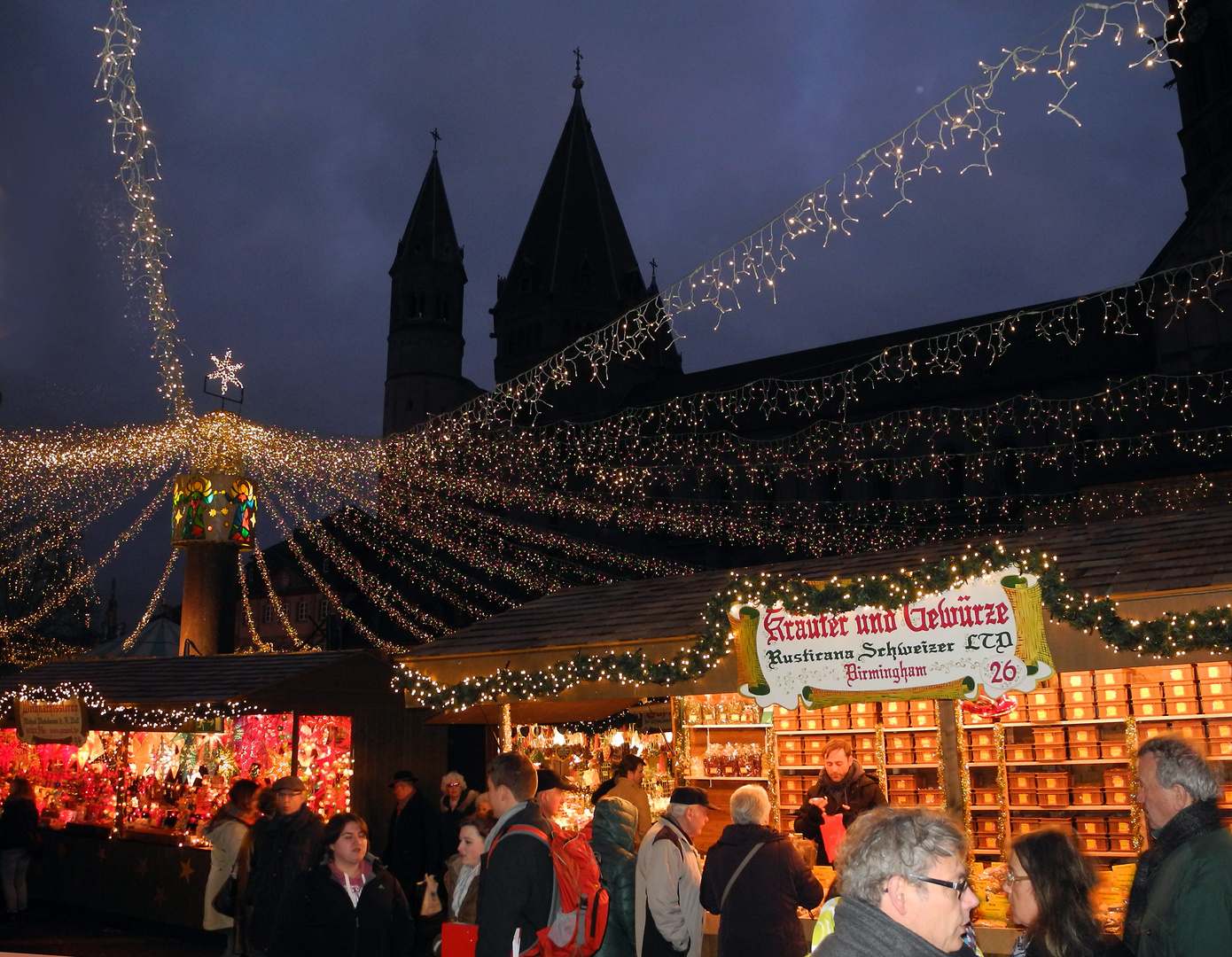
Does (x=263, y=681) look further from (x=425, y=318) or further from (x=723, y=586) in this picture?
(x=425, y=318)

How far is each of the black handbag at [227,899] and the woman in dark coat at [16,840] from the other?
4.61 metres

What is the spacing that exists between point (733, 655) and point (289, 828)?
3.98m

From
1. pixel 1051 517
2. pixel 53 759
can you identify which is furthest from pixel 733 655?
pixel 1051 517

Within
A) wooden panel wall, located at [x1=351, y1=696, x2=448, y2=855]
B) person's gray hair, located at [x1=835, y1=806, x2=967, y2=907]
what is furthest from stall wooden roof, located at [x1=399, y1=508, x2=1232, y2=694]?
person's gray hair, located at [x1=835, y1=806, x2=967, y2=907]

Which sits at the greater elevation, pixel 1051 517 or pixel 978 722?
pixel 1051 517

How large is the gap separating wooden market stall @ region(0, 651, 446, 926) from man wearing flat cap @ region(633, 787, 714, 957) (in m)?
6.56

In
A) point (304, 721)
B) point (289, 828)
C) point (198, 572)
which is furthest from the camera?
point (198, 572)

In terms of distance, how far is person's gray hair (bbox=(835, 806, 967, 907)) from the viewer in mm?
2254

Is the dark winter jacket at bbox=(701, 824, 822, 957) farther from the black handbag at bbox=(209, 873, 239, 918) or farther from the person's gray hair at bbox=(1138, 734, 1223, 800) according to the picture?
the black handbag at bbox=(209, 873, 239, 918)

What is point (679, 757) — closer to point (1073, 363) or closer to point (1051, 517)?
point (1051, 517)

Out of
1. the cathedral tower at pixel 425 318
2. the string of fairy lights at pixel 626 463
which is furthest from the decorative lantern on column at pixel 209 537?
the cathedral tower at pixel 425 318

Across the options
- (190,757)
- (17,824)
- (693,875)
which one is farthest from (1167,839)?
(17,824)

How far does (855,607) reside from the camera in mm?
7762

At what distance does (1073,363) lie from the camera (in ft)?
111
